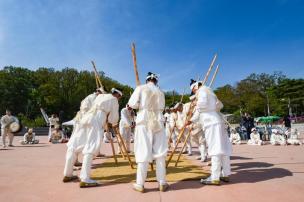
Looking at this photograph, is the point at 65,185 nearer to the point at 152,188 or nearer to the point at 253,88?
the point at 152,188

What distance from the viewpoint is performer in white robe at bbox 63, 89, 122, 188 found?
15.5 ft

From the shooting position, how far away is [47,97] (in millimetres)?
45281

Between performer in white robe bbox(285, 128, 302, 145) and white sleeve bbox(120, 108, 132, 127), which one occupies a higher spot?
white sleeve bbox(120, 108, 132, 127)

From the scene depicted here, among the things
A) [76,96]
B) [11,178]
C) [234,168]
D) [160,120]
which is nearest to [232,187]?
[160,120]

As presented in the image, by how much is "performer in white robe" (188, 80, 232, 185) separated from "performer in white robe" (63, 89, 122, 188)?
180cm

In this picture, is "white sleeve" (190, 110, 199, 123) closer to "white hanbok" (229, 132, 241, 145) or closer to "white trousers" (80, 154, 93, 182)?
"white trousers" (80, 154, 93, 182)

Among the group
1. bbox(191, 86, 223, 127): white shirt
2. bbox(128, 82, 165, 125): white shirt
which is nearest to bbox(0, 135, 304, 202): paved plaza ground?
bbox(191, 86, 223, 127): white shirt

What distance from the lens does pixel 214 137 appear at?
4.85 meters

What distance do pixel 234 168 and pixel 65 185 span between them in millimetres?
3980

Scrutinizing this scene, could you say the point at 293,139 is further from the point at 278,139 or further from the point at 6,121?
the point at 6,121

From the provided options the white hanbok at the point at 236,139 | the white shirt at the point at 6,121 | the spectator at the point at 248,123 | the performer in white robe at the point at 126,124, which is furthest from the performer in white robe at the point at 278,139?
the white shirt at the point at 6,121

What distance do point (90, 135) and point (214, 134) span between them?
2346 millimetres

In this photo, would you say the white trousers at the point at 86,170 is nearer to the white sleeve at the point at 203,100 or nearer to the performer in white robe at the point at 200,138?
the white sleeve at the point at 203,100

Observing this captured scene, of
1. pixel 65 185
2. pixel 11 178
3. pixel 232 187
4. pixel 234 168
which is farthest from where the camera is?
pixel 234 168
